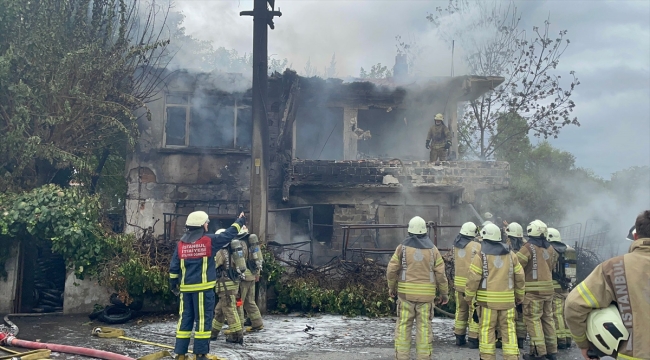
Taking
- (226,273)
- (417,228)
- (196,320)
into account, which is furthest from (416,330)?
(226,273)

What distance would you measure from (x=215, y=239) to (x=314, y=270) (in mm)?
4650

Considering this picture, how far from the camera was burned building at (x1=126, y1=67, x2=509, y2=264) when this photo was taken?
48.2ft

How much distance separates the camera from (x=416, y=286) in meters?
6.65

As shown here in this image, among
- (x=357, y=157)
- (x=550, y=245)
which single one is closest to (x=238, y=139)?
(x=357, y=157)

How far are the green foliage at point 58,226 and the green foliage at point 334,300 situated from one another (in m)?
3.56

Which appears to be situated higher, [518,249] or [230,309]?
[518,249]

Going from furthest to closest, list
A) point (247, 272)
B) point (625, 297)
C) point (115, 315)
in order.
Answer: point (115, 315), point (247, 272), point (625, 297)

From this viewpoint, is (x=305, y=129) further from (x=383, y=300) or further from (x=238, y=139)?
(x=383, y=300)

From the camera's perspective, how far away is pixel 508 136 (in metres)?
24.7

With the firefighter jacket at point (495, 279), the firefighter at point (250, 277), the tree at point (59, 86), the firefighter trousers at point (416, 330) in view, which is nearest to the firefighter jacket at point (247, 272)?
the firefighter at point (250, 277)

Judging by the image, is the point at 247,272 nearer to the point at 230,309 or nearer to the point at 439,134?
the point at 230,309

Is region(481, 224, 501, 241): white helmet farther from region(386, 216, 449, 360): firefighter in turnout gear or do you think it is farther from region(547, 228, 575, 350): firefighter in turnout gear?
region(547, 228, 575, 350): firefighter in turnout gear

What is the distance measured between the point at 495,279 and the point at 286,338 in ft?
11.6

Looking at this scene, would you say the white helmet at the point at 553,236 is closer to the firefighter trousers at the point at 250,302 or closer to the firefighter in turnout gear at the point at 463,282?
the firefighter in turnout gear at the point at 463,282
